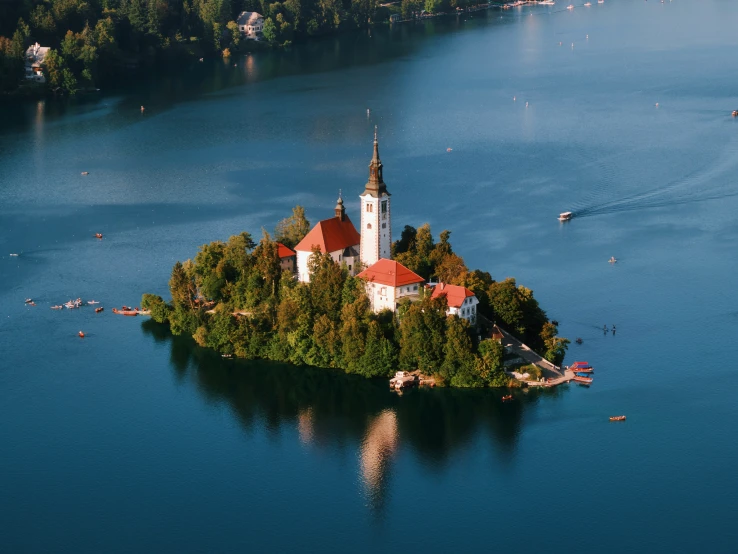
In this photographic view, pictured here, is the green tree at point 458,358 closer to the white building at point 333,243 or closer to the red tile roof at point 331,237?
the white building at point 333,243

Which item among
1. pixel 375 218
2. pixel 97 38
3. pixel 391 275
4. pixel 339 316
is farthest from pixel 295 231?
pixel 97 38

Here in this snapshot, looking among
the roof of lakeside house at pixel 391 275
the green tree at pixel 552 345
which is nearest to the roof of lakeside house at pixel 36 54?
the roof of lakeside house at pixel 391 275

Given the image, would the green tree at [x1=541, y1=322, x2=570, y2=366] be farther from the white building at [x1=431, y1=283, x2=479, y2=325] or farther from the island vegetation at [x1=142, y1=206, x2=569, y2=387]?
the white building at [x1=431, y1=283, x2=479, y2=325]

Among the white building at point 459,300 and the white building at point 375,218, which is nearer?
the white building at point 459,300

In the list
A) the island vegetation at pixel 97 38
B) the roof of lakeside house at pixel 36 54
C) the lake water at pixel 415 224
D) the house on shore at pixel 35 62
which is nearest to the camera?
the lake water at pixel 415 224

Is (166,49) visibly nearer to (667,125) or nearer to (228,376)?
(667,125)

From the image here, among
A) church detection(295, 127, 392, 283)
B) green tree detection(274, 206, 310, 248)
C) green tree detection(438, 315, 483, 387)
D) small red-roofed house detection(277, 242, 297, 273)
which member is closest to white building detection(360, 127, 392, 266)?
church detection(295, 127, 392, 283)
